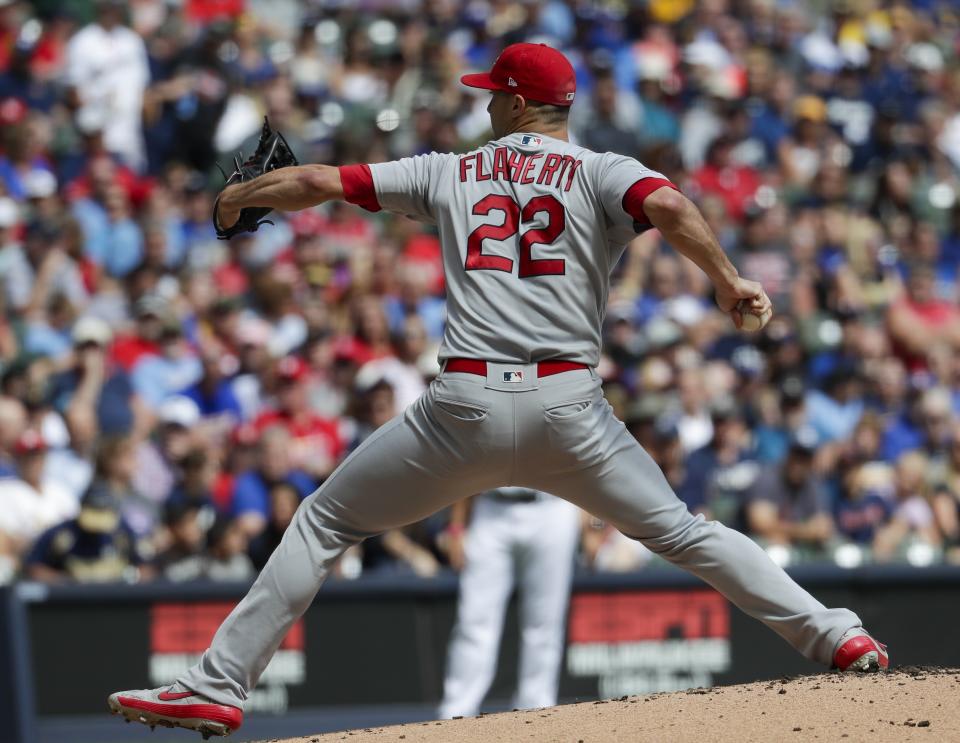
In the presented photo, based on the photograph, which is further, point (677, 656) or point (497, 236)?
point (677, 656)

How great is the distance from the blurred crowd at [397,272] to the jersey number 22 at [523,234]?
3299mm

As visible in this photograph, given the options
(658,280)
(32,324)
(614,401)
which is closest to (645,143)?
(658,280)

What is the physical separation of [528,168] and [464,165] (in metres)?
0.22

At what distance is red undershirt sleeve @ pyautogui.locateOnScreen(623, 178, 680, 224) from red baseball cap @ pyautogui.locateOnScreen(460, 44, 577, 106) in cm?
43

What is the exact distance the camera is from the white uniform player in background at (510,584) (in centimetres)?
803

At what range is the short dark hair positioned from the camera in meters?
4.82

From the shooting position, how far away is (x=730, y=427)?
33.3ft

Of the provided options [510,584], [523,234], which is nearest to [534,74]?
[523,234]

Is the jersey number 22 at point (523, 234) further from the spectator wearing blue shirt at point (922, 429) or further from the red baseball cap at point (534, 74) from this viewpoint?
the spectator wearing blue shirt at point (922, 429)

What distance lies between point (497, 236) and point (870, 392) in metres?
7.24

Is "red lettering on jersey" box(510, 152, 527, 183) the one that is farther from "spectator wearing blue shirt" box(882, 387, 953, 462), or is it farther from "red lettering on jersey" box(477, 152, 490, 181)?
"spectator wearing blue shirt" box(882, 387, 953, 462)

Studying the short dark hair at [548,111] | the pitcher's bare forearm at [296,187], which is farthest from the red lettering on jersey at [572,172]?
the pitcher's bare forearm at [296,187]

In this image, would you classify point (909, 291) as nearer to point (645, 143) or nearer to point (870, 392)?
point (870, 392)

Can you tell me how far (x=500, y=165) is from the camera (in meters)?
4.71
